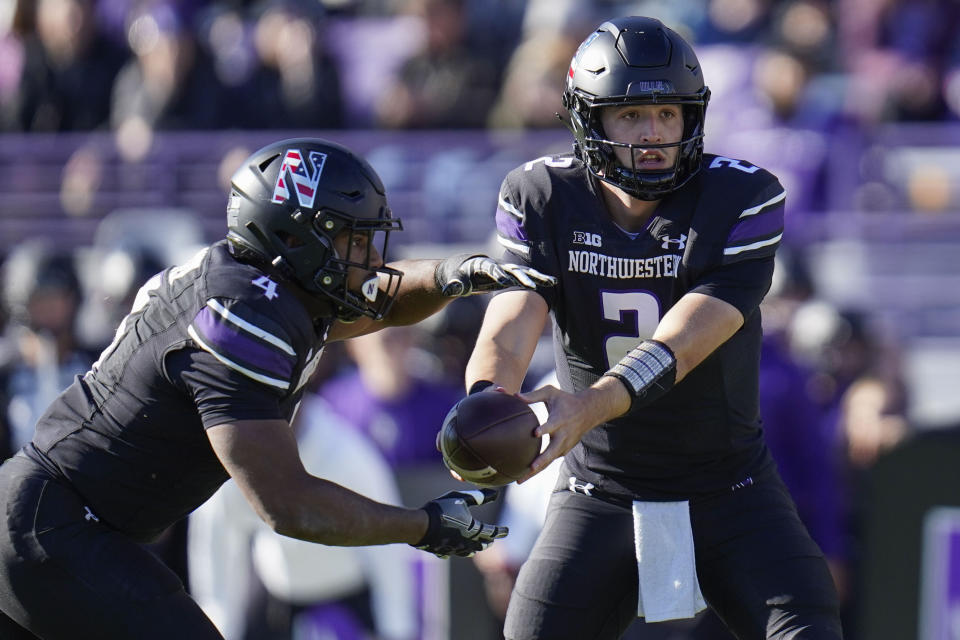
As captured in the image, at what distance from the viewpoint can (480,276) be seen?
4.14 meters

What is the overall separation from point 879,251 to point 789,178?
2.04 feet

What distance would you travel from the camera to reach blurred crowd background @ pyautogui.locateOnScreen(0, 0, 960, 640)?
6.48m

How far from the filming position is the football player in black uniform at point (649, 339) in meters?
3.90

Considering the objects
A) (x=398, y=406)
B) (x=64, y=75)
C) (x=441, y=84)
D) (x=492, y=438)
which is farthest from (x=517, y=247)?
(x=64, y=75)

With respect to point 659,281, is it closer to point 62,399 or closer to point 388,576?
point 62,399

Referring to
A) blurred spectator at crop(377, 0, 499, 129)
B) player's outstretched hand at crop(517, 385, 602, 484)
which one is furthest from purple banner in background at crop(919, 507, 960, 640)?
blurred spectator at crop(377, 0, 499, 129)

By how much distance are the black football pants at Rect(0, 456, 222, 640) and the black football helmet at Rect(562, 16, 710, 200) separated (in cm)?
160

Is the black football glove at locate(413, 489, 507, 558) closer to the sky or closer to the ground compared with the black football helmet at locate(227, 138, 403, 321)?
closer to the ground

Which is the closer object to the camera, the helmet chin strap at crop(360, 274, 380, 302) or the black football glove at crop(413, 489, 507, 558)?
the black football glove at crop(413, 489, 507, 558)

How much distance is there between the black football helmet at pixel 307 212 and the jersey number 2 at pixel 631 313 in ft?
2.17

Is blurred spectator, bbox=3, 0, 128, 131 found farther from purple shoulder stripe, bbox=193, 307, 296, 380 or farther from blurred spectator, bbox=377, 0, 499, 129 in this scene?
purple shoulder stripe, bbox=193, 307, 296, 380

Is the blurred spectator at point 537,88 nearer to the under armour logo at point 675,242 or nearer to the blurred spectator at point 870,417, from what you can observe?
the blurred spectator at point 870,417

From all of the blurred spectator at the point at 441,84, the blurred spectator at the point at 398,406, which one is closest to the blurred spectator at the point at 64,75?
the blurred spectator at the point at 441,84

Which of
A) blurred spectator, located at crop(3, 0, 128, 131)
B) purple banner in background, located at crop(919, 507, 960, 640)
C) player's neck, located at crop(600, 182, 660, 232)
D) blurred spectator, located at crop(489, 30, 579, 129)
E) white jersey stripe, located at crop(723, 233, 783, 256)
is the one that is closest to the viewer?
white jersey stripe, located at crop(723, 233, 783, 256)
